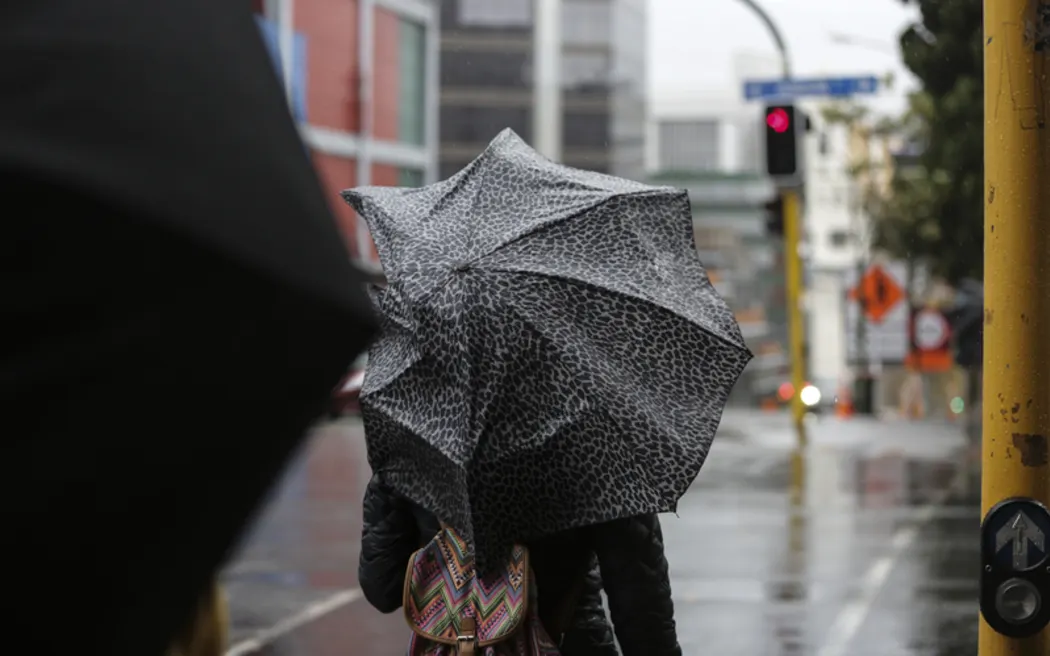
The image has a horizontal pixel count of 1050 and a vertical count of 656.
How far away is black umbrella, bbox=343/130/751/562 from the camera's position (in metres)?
3.46

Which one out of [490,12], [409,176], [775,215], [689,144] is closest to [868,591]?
[775,215]

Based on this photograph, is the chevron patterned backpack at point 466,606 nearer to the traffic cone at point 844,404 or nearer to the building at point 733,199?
the traffic cone at point 844,404

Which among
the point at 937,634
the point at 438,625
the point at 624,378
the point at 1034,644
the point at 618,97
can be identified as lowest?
the point at 937,634

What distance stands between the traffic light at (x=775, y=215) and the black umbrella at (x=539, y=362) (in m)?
21.3

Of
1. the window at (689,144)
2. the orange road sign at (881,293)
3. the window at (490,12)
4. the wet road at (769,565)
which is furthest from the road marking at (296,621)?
the window at (689,144)

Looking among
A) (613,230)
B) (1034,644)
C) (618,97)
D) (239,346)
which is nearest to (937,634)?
(1034,644)

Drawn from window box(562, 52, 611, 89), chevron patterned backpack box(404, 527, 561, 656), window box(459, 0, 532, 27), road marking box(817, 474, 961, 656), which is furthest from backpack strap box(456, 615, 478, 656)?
window box(562, 52, 611, 89)

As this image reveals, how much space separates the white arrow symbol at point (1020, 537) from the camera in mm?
4578

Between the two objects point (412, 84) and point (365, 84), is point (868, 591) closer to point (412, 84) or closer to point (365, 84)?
point (365, 84)

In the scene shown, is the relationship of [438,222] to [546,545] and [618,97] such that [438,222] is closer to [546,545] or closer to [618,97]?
[546,545]

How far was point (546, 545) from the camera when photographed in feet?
11.9

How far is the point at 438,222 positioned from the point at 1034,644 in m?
2.17

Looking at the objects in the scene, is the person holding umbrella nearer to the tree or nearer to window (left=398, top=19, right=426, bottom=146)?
the tree

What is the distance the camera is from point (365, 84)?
49.5 metres
